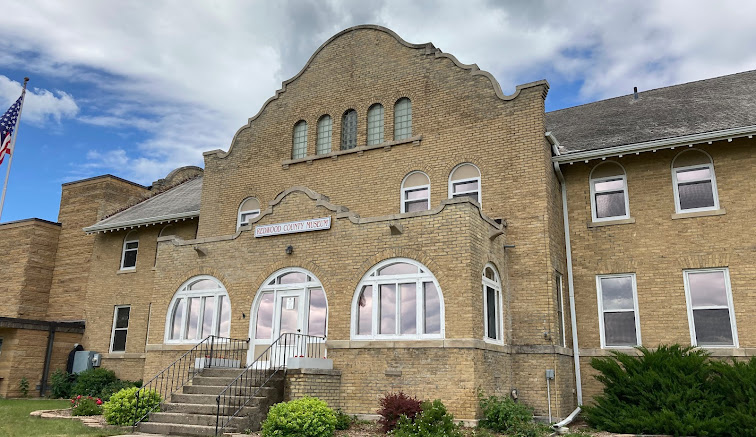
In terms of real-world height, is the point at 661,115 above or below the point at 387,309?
above

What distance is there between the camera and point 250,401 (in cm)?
1216

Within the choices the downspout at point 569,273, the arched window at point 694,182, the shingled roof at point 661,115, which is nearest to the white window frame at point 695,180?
the arched window at point 694,182

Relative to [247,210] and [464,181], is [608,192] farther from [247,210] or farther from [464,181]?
[247,210]

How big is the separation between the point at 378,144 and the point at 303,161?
267 centimetres

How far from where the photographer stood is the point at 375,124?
17750mm

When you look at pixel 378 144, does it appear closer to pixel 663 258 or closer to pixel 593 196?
pixel 593 196

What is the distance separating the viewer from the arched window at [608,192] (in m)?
15.6

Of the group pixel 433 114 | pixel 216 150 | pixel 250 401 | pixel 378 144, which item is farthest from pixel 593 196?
pixel 216 150

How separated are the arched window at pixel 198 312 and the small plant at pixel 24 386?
27.7 ft

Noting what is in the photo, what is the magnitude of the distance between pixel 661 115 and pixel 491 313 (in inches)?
331

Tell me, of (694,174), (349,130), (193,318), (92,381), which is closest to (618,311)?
(694,174)

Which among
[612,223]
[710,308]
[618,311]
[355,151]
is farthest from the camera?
[355,151]

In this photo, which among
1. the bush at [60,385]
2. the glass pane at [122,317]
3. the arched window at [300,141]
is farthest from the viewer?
the glass pane at [122,317]

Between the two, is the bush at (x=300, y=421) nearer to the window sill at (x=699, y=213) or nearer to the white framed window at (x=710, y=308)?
the white framed window at (x=710, y=308)
